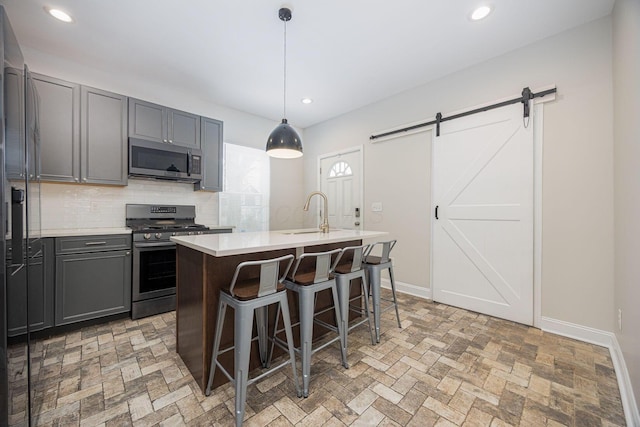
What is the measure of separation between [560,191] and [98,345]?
4388 millimetres

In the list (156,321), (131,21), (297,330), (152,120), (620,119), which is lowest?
(156,321)

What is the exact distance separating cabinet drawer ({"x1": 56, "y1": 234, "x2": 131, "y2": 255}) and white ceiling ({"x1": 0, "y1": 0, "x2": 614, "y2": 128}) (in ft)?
6.45

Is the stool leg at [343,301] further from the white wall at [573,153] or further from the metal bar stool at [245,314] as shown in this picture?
the white wall at [573,153]

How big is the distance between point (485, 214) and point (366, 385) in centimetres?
222

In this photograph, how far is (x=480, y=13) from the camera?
223cm

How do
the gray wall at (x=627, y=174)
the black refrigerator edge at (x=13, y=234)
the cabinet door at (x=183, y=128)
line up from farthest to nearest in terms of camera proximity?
1. the cabinet door at (x=183, y=128)
2. the gray wall at (x=627, y=174)
3. the black refrigerator edge at (x=13, y=234)

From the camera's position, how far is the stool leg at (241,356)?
140cm

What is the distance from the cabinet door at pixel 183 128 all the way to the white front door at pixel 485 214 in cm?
317

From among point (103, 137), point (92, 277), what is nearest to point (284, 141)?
point (103, 137)

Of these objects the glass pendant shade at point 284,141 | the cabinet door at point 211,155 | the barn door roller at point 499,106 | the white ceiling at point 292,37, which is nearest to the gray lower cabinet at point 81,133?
the white ceiling at point 292,37

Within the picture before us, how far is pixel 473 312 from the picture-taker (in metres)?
2.99

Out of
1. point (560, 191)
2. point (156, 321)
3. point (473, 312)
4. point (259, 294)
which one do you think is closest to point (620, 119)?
point (560, 191)

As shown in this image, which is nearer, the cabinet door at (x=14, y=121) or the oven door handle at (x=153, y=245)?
the cabinet door at (x=14, y=121)

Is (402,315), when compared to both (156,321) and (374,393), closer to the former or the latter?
(374,393)
